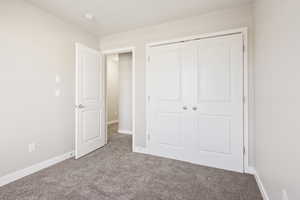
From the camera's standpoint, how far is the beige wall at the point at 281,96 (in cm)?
95

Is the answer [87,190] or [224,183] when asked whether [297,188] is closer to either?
[224,183]

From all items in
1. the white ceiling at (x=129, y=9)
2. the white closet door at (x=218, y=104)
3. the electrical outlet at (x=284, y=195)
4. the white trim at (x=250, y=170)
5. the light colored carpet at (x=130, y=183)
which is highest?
the white ceiling at (x=129, y=9)

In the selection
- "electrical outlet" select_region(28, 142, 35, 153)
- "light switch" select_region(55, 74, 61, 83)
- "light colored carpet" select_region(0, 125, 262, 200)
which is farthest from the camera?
"light switch" select_region(55, 74, 61, 83)

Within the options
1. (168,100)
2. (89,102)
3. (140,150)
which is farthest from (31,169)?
(168,100)

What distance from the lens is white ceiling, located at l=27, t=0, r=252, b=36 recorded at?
215 cm

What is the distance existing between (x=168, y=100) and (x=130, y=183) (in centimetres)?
Result: 147

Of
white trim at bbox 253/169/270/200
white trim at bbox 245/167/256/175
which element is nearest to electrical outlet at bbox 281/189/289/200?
white trim at bbox 253/169/270/200

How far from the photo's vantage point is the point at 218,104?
2.35m

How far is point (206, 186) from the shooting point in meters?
1.85

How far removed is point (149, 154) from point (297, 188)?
87.1 inches

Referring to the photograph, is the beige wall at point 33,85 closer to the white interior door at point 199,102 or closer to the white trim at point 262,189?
the white interior door at point 199,102

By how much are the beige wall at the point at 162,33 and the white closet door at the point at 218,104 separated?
0.18 m

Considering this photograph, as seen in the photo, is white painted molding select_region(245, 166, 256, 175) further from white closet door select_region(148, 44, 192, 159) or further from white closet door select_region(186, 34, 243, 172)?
white closet door select_region(148, 44, 192, 159)

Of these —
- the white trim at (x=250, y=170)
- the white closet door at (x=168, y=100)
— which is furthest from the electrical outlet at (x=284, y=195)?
the white closet door at (x=168, y=100)
